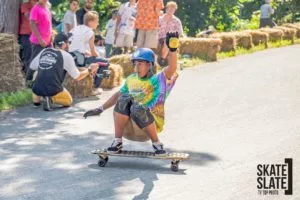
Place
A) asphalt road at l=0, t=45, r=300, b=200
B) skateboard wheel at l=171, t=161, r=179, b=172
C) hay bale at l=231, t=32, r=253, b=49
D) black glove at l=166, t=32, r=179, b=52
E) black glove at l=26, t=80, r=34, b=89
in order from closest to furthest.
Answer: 1. asphalt road at l=0, t=45, r=300, b=200
2. black glove at l=166, t=32, r=179, b=52
3. skateboard wheel at l=171, t=161, r=179, b=172
4. black glove at l=26, t=80, r=34, b=89
5. hay bale at l=231, t=32, r=253, b=49

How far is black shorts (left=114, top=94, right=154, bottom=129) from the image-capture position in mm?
9453

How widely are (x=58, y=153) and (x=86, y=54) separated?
520 centimetres

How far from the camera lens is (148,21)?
17.9 metres

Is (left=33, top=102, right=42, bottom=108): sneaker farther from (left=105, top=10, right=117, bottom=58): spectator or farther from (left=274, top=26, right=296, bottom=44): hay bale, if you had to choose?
(left=274, top=26, right=296, bottom=44): hay bale

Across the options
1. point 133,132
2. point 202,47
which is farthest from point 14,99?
point 202,47

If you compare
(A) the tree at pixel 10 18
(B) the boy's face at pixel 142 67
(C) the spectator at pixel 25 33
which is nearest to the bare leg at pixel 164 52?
(C) the spectator at pixel 25 33

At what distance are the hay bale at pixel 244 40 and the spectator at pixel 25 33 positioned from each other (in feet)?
26.9

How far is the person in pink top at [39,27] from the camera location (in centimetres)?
1485

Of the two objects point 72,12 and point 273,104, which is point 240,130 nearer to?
point 273,104

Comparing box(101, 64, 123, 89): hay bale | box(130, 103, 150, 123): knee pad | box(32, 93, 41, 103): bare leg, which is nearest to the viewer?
box(130, 103, 150, 123): knee pad

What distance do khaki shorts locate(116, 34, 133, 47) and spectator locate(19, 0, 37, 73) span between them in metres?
3.07

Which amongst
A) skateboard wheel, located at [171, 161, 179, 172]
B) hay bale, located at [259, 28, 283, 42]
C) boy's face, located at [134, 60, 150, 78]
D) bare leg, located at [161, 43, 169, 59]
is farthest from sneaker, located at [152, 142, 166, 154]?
hay bale, located at [259, 28, 283, 42]

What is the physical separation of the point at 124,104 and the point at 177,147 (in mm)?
1406

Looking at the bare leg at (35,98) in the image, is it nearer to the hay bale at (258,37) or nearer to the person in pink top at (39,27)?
the person in pink top at (39,27)
